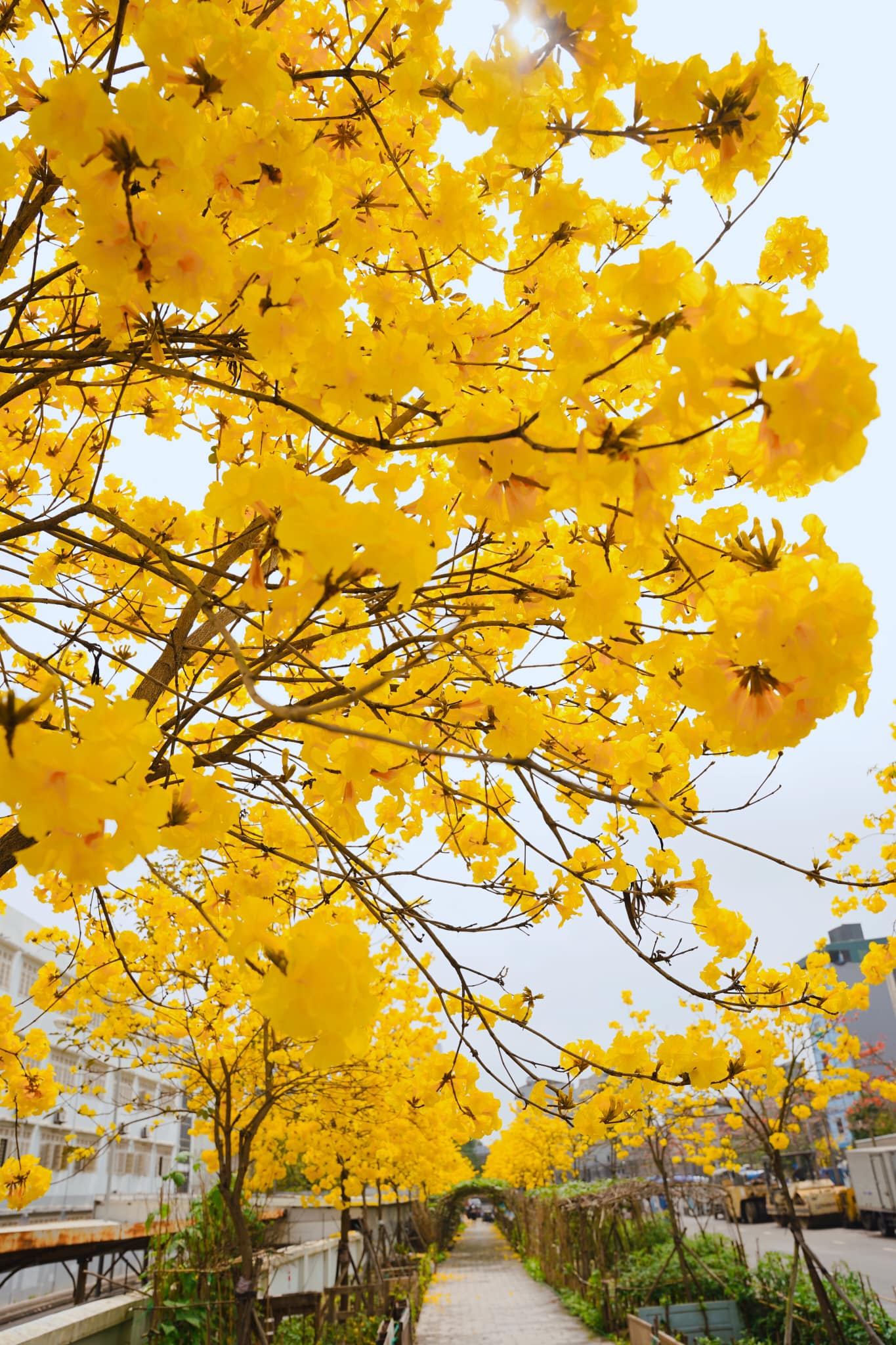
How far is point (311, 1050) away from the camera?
1.00 meters

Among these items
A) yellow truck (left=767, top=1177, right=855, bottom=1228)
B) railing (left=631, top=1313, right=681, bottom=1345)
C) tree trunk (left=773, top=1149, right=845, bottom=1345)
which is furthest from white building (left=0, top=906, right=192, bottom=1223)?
yellow truck (left=767, top=1177, right=855, bottom=1228)

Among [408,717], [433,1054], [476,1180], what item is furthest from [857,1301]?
[476,1180]

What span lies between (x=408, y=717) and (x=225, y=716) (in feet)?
1.75

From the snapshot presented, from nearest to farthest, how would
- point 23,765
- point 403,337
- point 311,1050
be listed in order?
1. point 23,765
2. point 311,1050
3. point 403,337

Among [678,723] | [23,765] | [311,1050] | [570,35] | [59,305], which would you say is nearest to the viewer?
[23,765]

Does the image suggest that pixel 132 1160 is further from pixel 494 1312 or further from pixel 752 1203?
pixel 494 1312

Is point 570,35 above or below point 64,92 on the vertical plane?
above

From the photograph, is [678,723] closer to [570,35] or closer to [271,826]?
[570,35]

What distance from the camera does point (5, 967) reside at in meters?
23.5

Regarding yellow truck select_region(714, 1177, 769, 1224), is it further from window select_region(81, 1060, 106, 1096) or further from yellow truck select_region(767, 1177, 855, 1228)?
window select_region(81, 1060, 106, 1096)

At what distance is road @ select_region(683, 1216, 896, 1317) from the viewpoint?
35.9ft

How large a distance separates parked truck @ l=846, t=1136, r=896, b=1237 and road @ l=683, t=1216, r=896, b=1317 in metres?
0.36

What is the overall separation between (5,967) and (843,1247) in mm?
20896

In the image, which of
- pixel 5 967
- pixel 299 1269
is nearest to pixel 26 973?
pixel 5 967
